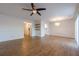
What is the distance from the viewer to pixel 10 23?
277 inches

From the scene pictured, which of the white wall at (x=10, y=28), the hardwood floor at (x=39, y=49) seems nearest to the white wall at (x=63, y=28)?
the hardwood floor at (x=39, y=49)

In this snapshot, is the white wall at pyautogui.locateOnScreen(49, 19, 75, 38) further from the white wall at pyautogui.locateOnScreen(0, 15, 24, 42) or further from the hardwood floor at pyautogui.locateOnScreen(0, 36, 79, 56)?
the white wall at pyautogui.locateOnScreen(0, 15, 24, 42)

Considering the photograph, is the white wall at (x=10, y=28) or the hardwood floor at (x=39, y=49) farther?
the white wall at (x=10, y=28)

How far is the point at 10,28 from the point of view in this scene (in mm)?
6961

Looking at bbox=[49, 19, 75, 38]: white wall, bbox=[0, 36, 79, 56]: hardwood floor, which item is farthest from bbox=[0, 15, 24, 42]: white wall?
bbox=[49, 19, 75, 38]: white wall

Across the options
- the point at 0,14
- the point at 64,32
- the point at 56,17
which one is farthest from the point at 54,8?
the point at 0,14

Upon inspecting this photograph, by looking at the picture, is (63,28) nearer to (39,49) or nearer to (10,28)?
(39,49)

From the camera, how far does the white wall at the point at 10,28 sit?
6.48m

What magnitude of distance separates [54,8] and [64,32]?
5.56ft

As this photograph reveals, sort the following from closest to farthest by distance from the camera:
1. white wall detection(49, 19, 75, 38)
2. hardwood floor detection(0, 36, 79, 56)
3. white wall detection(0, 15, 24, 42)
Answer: hardwood floor detection(0, 36, 79, 56) < white wall detection(49, 19, 75, 38) < white wall detection(0, 15, 24, 42)

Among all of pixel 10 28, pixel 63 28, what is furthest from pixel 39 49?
pixel 10 28

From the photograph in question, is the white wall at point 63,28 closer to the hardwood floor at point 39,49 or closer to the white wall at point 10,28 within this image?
the hardwood floor at point 39,49

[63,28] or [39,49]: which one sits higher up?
[63,28]

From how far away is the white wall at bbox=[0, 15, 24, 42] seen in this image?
6480mm
